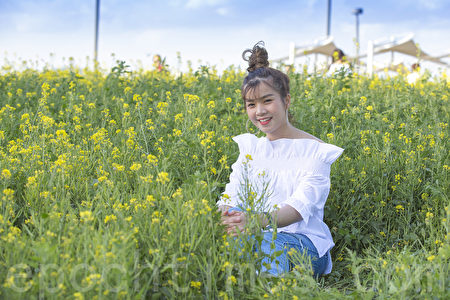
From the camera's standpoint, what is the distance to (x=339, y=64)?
7004 mm

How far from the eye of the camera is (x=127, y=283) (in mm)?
1773

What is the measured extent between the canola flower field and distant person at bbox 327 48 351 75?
0.16 metres

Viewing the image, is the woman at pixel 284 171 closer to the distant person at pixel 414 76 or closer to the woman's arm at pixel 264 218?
the woman's arm at pixel 264 218

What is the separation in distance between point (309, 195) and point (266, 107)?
0.65 m

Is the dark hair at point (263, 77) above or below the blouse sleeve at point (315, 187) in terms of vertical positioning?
above

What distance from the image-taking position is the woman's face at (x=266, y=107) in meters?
2.96

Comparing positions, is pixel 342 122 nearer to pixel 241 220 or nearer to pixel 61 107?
pixel 241 220

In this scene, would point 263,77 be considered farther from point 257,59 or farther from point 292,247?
point 292,247

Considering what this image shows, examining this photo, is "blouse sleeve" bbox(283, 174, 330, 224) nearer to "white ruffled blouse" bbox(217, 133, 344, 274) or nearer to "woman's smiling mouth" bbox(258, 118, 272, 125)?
"white ruffled blouse" bbox(217, 133, 344, 274)

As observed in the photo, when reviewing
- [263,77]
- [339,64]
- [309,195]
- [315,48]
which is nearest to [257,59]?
[263,77]

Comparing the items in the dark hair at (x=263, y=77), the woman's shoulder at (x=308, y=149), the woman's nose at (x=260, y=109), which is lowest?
the woman's shoulder at (x=308, y=149)

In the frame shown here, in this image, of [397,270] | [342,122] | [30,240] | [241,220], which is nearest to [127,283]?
[30,240]

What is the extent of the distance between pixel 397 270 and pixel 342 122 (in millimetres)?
2657

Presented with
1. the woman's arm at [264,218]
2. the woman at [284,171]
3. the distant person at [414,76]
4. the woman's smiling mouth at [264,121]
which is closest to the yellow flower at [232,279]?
the woman's arm at [264,218]
